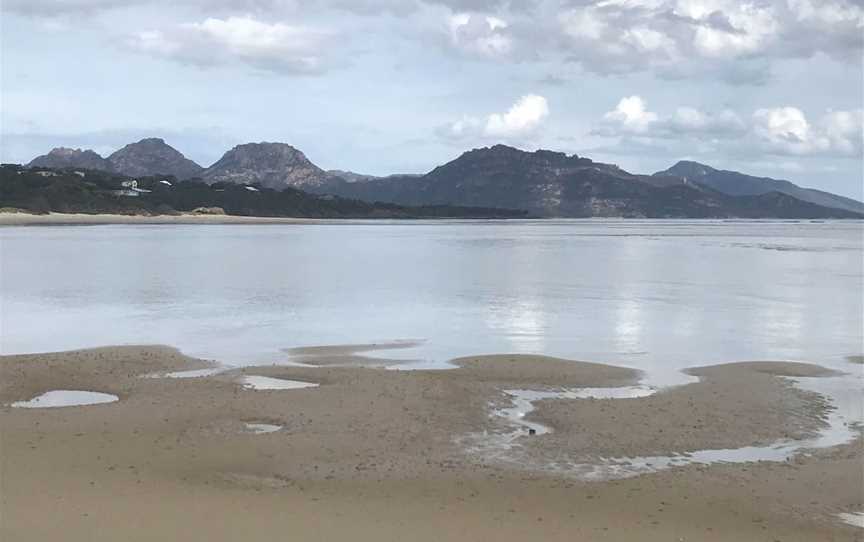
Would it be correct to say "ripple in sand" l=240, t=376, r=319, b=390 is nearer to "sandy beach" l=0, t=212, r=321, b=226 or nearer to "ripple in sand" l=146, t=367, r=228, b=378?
"ripple in sand" l=146, t=367, r=228, b=378

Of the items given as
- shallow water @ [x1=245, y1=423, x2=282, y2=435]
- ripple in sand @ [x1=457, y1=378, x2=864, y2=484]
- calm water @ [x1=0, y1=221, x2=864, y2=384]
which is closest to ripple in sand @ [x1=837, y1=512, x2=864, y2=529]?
ripple in sand @ [x1=457, y1=378, x2=864, y2=484]

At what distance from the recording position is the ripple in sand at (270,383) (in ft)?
52.3

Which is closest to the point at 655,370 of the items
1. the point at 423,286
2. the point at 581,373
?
the point at 581,373

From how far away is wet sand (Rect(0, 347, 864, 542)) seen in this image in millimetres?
8734

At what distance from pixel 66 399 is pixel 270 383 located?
3.68 meters

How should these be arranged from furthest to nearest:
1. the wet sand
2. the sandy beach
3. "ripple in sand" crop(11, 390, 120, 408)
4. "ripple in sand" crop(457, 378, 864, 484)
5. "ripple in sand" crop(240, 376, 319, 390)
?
the sandy beach → "ripple in sand" crop(240, 376, 319, 390) → "ripple in sand" crop(11, 390, 120, 408) → "ripple in sand" crop(457, 378, 864, 484) → the wet sand

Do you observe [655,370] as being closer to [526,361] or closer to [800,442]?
[526,361]

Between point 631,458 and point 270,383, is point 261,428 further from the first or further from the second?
point 631,458

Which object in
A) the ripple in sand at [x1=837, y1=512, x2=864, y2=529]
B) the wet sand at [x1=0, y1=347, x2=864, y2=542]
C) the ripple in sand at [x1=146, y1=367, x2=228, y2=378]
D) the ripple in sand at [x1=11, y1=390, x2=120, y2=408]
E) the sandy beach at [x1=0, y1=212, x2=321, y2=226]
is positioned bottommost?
the ripple in sand at [x1=11, y1=390, x2=120, y2=408]

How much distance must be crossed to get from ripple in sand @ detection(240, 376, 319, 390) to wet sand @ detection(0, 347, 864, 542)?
349 mm

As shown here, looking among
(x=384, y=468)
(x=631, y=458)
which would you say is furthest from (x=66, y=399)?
(x=631, y=458)

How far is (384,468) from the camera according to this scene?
10789 mm

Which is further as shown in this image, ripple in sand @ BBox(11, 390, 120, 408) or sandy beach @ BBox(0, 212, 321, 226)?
sandy beach @ BBox(0, 212, 321, 226)

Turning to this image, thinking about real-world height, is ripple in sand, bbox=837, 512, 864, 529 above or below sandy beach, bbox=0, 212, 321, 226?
below
